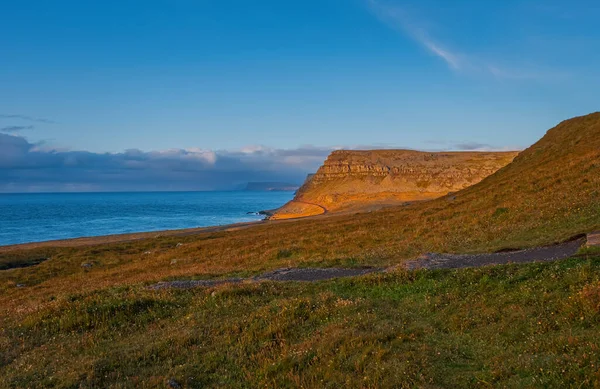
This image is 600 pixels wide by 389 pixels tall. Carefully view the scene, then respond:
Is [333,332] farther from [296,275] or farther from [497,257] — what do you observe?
[497,257]

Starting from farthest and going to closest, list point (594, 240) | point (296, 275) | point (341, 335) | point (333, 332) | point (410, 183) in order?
point (410, 183) < point (296, 275) < point (594, 240) < point (333, 332) < point (341, 335)

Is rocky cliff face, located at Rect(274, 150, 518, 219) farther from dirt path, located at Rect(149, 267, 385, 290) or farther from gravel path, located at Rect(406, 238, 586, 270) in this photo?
gravel path, located at Rect(406, 238, 586, 270)

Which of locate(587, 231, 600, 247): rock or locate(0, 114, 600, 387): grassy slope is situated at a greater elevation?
locate(587, 231, 600, 247): rock

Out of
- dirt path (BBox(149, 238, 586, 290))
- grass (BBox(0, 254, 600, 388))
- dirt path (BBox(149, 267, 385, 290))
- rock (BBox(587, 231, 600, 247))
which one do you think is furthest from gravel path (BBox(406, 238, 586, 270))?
grass (BBox(0, 254, 600, 388))

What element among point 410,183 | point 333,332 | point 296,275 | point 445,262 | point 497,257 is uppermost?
point 410,183

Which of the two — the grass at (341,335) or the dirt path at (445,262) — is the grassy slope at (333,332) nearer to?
the grass at (341,335)

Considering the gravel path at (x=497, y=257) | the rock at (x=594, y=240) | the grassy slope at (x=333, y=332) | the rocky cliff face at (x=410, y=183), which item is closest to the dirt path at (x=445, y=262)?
the gravel path at (x=497, y=257)

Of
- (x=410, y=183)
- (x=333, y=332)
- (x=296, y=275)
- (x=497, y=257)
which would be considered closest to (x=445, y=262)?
(x=497, y=257)

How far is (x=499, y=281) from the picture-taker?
1620cm

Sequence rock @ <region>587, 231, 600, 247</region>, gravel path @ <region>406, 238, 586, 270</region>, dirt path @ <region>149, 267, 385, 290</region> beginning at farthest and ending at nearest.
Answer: dirt path @ <region>149, 267, 385, 290</region> < gravel path @ <region>406, 238, 586, 270</region> < rock @ <region>587, 231, 600, 247</region>

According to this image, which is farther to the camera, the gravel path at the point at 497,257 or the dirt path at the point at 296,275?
the dirt path at the point at 296,275

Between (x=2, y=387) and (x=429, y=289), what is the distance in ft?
47.2

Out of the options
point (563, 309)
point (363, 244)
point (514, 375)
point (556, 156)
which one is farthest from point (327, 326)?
point (556, 156)

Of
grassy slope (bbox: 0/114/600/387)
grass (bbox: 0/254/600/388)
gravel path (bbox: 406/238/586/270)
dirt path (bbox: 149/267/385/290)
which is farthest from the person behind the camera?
dirt path (bbox: 149/267/385/290)
